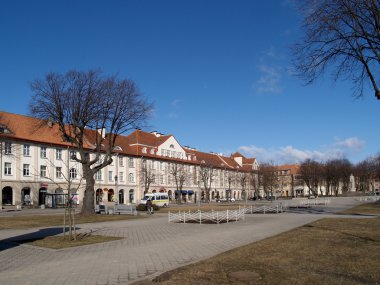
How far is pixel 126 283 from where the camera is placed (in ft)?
28.3

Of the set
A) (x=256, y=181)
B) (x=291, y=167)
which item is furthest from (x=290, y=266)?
(x=291, y=167)

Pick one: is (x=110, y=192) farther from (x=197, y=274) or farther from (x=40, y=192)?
(x=197, y=274)

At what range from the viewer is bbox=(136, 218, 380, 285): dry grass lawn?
330 inches

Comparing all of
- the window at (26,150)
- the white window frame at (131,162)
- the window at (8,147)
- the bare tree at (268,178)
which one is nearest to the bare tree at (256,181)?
the bare tree at (268,178)

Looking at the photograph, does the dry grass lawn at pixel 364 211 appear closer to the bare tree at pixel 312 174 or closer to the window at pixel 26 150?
the window at pixel 26 150

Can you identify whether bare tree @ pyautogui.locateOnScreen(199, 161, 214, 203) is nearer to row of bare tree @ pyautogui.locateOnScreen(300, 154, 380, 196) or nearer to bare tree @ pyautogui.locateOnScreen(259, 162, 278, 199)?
bare tree @ pyautogui.locateOnScreen(259, 162, 278, 199)

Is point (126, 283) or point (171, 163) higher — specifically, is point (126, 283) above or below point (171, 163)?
below

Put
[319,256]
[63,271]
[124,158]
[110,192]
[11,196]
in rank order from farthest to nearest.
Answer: [124,158], [110,192], [11,196], [319,256], [63,271]

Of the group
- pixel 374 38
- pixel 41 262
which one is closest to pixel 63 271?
pixel 41 262

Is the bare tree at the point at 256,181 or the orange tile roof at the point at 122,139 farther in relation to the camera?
the bare tree at the point at 256,181

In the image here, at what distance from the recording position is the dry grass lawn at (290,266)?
838 centimetres

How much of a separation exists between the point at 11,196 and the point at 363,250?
52.1m

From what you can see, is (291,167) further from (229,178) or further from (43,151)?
(43,151)

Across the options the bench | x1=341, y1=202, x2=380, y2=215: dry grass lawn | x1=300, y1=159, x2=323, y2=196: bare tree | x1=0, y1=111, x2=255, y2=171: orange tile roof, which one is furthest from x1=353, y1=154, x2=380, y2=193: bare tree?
the bench
